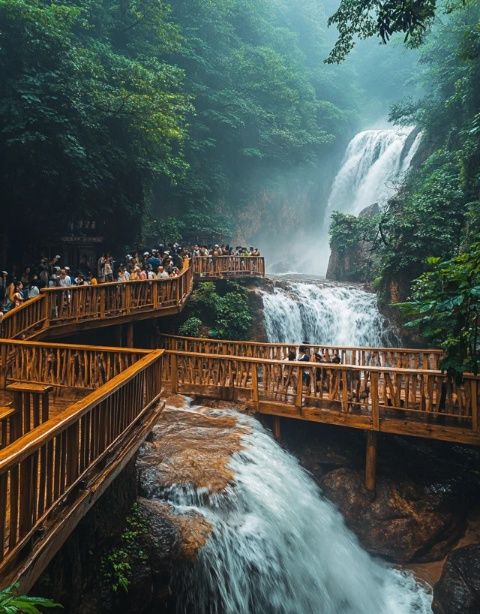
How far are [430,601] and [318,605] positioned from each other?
302 cm

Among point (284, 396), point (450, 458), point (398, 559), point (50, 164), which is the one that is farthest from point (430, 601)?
point (50, 164)

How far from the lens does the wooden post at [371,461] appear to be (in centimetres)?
1049

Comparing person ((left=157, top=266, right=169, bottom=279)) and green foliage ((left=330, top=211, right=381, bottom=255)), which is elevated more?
green foliage ((left=330, top=211, right=381, bottom=255))

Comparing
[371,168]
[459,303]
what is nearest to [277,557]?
[459,303]

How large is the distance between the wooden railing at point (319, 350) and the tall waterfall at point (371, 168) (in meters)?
20.2

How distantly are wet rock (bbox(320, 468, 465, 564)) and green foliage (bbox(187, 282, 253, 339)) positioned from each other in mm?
8623

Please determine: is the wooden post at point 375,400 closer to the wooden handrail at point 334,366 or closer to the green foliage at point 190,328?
the wooden handrail at point 334,366

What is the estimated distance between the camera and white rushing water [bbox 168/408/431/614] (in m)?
6.15

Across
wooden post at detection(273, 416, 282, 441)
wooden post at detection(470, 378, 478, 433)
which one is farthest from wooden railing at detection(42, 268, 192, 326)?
wooden post at detection(470, 378, 478, 433)

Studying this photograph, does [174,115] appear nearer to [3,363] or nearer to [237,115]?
[237,115]

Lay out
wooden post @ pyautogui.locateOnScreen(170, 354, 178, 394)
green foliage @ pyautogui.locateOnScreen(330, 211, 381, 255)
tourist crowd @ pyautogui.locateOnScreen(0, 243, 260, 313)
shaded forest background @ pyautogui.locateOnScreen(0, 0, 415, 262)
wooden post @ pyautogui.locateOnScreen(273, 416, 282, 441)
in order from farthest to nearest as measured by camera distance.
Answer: green foliage @ pyautogui.locateOnScreen(330, 211, 381, 255), shaded forest background @ pyautogui.locateOnScreen(0, 0, 415, 262), tourist crowd @ pyautogui.locateOnScreen(0, 243, 260, 313), wooden post @ pyautogui.locateOnScreen(170, 354, 178, 394), wooden post @ pyautogui.locateOnScreen(273, 416, 282, 441)

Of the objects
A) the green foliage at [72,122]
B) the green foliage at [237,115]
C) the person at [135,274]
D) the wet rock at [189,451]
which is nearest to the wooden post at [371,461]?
the wet rock at [189,451]

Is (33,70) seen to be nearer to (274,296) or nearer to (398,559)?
(274,296)

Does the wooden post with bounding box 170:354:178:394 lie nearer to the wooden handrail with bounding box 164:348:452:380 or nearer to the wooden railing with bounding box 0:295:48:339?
the wooden handrail with bounding box 164:348:452:380
